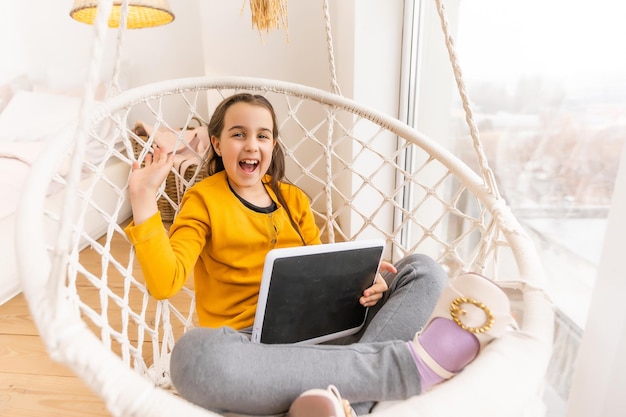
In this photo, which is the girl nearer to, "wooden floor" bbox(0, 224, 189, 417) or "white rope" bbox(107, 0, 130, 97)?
"white rope" bbox(107, 0, 130, 97)

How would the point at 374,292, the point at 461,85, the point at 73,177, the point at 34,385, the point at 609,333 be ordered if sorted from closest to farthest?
the point at 73,177 < the point at 609,333 < the point at 461,85 < the point at 374,292 < the point at 34,385

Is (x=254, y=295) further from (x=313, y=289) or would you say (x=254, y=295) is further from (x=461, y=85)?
(x=461, y=85)

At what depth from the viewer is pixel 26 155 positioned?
5.34 feet

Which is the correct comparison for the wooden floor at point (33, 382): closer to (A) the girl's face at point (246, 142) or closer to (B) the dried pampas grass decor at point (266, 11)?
(A) the girl's face at point (246, 142)

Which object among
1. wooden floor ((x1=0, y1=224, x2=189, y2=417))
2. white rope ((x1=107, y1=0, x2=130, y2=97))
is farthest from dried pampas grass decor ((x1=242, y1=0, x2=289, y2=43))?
wooden floor ((x1=0, y1=224, x2=189, y2=417))

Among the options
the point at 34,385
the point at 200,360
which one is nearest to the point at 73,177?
the point at 200,360

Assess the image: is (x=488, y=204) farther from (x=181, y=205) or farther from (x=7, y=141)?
(x=7, y=141)

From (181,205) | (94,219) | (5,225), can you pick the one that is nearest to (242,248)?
(181,205)

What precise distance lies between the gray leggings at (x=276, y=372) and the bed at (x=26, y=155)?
110cm

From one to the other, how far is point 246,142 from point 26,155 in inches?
47.9

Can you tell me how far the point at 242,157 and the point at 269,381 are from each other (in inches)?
17.0

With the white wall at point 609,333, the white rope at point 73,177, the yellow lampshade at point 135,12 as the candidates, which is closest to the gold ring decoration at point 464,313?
the white wall at point 609,333

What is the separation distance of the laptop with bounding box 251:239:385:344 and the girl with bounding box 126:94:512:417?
0.15 feet

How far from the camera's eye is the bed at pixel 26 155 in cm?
143
